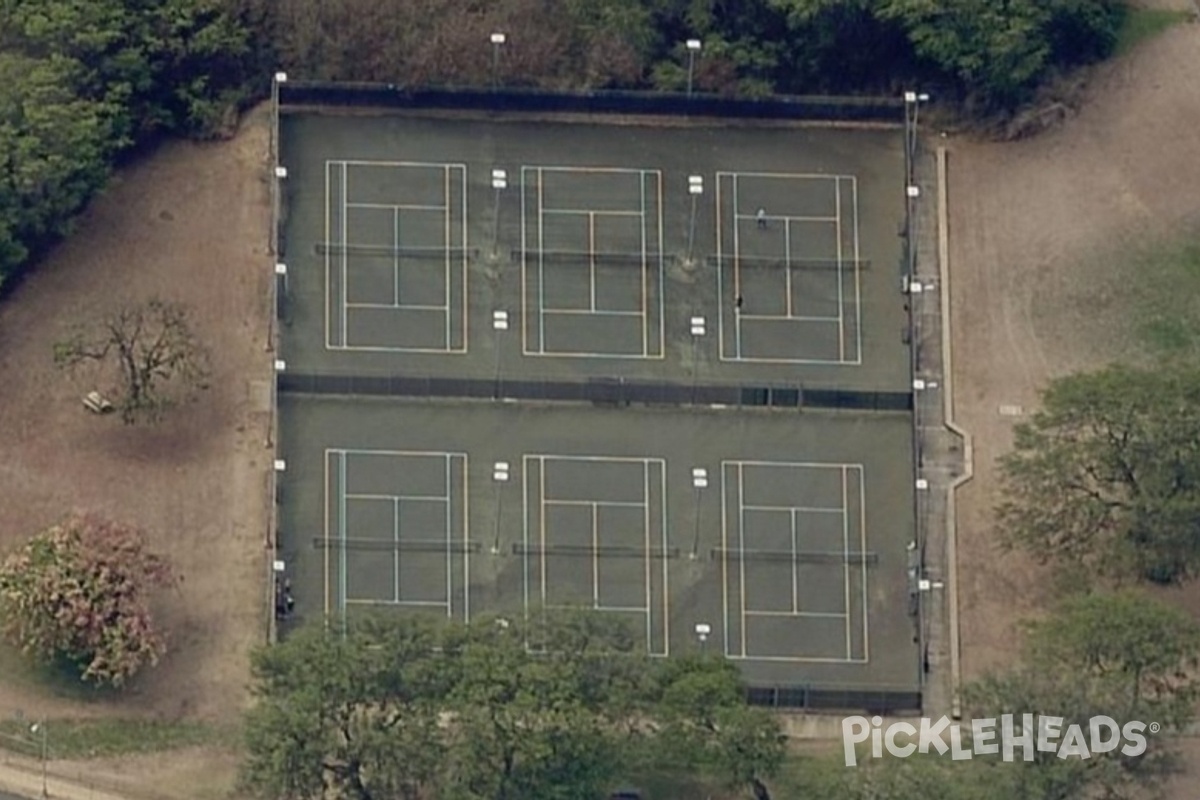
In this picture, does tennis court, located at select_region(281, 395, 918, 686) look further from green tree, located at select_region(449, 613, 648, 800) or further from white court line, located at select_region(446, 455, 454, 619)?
green tree, located at select_region(449, 613, 648, 800)

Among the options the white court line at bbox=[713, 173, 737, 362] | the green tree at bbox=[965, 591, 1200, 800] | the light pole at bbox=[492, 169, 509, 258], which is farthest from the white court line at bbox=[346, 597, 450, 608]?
the green tree at bbox=[965, 591, 1200, 800]

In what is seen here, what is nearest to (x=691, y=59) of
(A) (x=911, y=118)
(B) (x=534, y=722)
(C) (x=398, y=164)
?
(A) (x=911, y=118)

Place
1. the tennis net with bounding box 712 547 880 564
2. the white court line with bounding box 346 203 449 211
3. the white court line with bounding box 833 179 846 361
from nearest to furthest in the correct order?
the tennis net with bounding box 712 547 880 564
the white court line with bounding box 833 179 846 361
the white court line with bounding box 346 203 449 211

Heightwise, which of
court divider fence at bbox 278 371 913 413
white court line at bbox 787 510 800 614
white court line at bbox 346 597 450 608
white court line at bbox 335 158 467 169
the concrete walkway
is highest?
white court line at bbox 335 158 467 169

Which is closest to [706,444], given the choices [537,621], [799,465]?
[799,465]

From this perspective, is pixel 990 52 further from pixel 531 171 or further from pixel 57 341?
pixel 57 341

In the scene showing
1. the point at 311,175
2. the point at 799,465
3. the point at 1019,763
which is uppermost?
the point at 311,175

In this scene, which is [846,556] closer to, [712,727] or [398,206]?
[712,727]

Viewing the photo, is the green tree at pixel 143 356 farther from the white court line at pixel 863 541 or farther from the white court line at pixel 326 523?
the white court line at pixel 863 541
